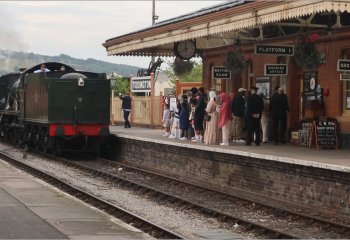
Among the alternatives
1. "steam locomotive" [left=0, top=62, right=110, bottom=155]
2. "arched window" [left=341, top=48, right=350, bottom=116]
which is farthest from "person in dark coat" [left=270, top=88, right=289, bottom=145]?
"steam locomotive" [left=0, top=62, right=110, bottom=155]

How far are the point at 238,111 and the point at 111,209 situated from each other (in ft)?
25.1

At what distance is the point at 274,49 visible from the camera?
17406mm

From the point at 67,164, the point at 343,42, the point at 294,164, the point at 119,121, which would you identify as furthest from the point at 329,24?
the point at 119,121

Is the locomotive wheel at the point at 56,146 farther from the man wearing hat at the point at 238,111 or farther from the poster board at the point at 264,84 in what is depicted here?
the poster board at the point at 264,84

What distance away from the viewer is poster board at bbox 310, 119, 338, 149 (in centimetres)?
1719

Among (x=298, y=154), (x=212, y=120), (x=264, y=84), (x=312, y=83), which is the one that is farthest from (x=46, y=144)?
(x=298, y=154)

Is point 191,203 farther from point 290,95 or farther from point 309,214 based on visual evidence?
point 290,95

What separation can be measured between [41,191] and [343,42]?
27.0 feet

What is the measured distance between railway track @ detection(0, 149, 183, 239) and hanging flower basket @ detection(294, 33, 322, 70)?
254 inches

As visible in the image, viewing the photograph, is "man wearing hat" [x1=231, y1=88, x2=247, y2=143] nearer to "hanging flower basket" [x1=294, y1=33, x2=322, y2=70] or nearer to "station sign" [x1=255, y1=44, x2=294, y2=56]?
"station sign" [x1=255, y1=44, x2=294, y2=56]

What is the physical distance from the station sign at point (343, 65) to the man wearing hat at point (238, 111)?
3.72 meters

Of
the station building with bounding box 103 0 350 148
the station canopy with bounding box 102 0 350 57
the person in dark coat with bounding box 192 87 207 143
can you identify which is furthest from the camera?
the person in dark coat with bounding box 192 87 207 143

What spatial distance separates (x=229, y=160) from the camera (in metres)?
15.6

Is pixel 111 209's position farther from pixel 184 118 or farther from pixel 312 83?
pixel 184 118
